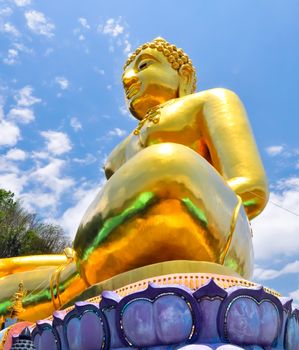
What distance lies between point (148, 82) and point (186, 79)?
40cm

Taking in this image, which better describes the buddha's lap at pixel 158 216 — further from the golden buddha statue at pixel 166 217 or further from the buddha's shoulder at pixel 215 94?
the buddha's shoulder at pixel 215 94

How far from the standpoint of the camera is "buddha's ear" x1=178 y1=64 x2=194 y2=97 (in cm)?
436

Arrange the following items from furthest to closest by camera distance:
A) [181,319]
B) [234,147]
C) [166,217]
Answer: [234,147], [166,217], [181,319]

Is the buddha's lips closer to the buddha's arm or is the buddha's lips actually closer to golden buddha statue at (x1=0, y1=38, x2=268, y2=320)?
the buddha's arm

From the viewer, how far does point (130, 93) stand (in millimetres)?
4246

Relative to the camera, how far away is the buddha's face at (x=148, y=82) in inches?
165

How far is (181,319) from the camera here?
1.65 m

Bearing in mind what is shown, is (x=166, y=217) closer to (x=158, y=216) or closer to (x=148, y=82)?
(x=158, y=216)

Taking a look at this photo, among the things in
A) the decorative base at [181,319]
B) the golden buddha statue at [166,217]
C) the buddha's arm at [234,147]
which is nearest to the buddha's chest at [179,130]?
the buddha's arm at [234,147]

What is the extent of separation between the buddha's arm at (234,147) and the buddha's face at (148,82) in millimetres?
603

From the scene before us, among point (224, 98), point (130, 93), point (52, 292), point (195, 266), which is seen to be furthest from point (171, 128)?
point (195, 266)

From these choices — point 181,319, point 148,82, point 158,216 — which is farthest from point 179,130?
point 181,319

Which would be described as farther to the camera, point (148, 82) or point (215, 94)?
point (148, 82)

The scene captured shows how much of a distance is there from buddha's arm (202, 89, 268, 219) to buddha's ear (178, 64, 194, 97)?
0.69 m
